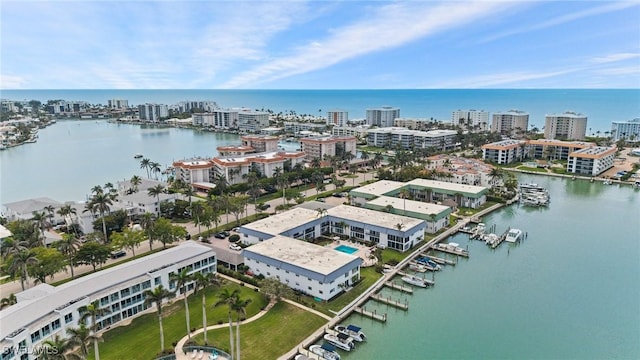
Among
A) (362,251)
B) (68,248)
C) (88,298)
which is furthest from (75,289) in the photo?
(362,251)

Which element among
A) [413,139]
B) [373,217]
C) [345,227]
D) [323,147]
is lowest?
[345,227]

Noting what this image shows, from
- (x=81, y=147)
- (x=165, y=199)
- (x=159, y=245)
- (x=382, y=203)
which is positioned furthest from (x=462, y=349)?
→ (x=81, y=147)

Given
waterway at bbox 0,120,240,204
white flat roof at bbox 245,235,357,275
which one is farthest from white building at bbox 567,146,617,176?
waterway at bbox 0,120,240,204

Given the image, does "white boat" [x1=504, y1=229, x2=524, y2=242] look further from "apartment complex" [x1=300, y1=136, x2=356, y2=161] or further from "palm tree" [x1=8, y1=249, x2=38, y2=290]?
"apartment complex" [x1=300, y1=136, x2=356, y2=161]

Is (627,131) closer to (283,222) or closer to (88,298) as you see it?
(283,222)

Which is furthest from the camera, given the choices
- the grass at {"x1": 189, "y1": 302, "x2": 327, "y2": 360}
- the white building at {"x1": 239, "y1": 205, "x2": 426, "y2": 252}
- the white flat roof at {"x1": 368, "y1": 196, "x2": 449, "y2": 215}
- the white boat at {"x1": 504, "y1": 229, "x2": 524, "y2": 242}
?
the white flat roof at {"x1": 368, "y1": 196, "x2": 449, "y2": 215}

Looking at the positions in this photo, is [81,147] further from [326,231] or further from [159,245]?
[326,231]
